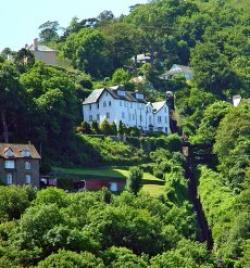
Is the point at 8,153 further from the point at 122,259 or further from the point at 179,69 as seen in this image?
the point at 179,69

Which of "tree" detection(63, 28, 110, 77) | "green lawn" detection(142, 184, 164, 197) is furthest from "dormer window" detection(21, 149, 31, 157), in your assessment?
"tree" detection(63, 28, 110, 77)

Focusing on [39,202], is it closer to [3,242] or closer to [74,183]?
[3,242]

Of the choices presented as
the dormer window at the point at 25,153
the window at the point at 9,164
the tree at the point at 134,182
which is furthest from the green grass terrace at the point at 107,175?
the window at the point at 9,164

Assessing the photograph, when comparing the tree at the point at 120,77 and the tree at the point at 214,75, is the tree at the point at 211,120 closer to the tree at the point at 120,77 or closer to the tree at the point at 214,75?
the tree at the point at 120,77

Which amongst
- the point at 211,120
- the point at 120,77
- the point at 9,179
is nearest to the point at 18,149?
the point at 9,179

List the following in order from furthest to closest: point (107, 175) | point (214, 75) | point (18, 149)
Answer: point (214, 75)
point (107, 175)
point (18, 149)
